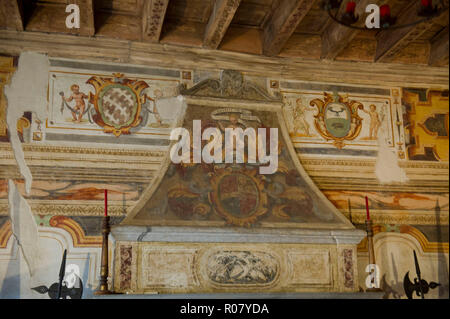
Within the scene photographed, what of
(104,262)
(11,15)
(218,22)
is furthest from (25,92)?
(218,22)

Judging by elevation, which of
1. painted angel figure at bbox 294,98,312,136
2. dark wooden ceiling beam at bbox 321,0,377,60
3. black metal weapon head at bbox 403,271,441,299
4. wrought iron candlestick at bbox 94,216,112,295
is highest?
dark wooden ceiling beam at bbox 321,0,377,60

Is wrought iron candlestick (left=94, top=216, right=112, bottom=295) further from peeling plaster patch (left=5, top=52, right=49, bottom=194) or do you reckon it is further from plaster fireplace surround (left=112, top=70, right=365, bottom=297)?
peeling plaster patch (left=5, top=52, right=49, bottom=194)

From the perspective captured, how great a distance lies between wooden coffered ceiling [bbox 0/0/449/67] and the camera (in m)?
4.52

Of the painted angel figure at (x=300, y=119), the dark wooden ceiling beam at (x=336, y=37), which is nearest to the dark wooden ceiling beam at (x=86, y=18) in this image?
the painted angel figure at (x=300, y=119)

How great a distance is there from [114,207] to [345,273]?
2175 mm

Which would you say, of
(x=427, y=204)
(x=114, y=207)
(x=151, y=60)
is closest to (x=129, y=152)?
(x=114, y=207)

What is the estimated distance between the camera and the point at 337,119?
A: 17.2 feet

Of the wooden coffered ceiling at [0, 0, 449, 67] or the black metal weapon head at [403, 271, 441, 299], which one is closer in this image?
the wooden coffered ceiling at [0, 0, 449, 67]

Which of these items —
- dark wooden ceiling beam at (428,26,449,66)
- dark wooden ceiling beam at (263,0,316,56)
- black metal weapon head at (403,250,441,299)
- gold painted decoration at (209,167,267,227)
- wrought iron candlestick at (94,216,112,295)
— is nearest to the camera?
wrought iron candlestick at (94,216,112,295)

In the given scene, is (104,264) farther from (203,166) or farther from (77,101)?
(77,101)

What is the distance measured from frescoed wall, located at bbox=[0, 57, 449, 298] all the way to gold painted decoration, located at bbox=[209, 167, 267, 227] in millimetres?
10

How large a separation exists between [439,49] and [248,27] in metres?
2.03

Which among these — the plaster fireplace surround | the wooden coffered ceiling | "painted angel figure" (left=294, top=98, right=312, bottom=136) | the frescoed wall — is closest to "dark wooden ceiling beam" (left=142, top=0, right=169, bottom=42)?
the wooden coffered ceiling

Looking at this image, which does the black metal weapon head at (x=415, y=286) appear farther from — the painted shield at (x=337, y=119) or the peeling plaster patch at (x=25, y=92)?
the peeling plaster patch at (x=25, y=92)
